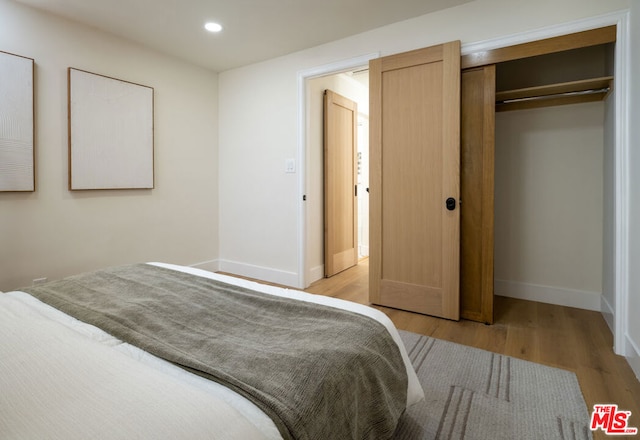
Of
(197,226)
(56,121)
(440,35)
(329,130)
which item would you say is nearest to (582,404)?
(440,35)

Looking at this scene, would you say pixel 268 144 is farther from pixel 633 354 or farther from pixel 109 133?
pixel 633 354

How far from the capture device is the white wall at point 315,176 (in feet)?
12.2

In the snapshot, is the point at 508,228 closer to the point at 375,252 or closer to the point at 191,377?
the point at 375,252

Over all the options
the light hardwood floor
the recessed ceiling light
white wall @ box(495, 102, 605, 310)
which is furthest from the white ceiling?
the light hardwood floor

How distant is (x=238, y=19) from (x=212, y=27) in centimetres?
29

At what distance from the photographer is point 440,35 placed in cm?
274

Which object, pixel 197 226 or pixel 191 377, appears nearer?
pixel 191 377

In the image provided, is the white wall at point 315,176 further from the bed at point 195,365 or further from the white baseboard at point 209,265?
the bed at point 195,365

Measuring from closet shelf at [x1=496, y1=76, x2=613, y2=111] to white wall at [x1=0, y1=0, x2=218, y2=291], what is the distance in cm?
313

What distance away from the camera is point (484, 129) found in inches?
102

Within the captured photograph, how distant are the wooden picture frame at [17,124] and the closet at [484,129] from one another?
3.34 m

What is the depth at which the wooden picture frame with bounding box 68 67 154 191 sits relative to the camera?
2928 mm

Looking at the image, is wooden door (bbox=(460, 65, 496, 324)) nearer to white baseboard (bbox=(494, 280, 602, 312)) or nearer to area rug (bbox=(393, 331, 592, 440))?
area rug (bbox=(393, 331, 592, 440))

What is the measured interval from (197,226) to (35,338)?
3.06m
